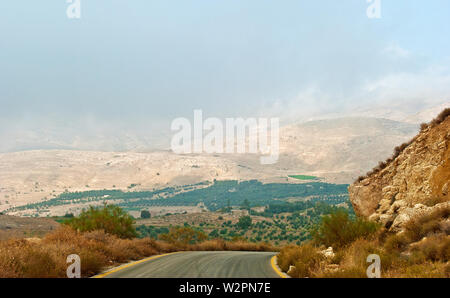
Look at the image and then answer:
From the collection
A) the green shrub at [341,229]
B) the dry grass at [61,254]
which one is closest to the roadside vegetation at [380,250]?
the green shrub at [341,229]

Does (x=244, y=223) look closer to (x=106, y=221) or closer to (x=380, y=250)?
(x=106, y=221)

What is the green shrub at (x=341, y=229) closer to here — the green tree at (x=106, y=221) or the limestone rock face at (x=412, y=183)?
the limestone rock face at (x=412, y=183)

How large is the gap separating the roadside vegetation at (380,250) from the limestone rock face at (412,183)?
3.32 feet

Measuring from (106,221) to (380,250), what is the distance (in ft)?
60.8

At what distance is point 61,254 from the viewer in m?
13.2

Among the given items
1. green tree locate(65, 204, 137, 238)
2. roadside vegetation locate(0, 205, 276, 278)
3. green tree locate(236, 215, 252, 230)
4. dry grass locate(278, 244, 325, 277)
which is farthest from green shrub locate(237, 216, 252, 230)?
dry grass locate(278, 244, 325, 277)

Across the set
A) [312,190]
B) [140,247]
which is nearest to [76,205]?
[312,190]

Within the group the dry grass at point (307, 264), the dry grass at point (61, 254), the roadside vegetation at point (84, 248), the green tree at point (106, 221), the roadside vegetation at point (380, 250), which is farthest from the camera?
the green tree at point (106, 221)

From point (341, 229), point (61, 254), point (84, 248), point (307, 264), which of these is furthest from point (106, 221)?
point (307, 264)

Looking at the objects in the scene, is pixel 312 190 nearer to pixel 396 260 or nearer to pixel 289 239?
pixel 289 239

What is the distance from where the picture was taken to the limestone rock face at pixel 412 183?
48.9ft

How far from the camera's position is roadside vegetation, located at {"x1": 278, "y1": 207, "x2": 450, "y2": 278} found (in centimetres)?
1002

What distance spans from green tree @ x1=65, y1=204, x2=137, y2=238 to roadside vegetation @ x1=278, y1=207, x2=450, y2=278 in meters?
13.3
